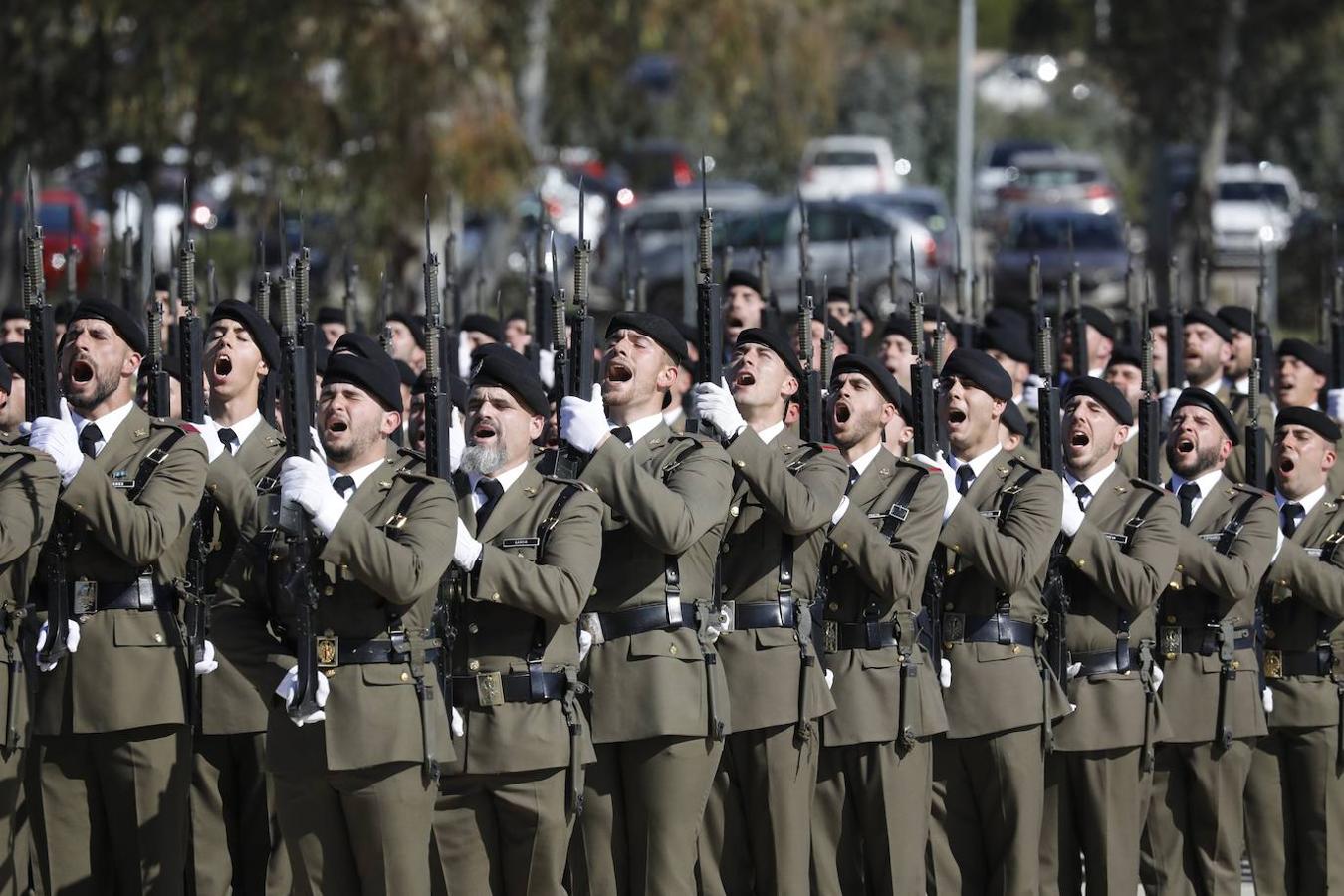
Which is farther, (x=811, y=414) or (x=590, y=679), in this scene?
(x=811, y=414)

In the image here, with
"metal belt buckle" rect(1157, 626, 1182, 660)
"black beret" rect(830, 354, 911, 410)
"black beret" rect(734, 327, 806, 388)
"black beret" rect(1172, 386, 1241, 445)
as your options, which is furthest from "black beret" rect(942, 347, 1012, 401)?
"metal belt buckle" rect(1157, 626, 1182, 660)

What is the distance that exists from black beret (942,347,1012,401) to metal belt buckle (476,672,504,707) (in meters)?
1.96

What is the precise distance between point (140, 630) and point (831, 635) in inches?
79.0

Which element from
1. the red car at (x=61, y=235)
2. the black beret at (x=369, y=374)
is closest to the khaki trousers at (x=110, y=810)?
the black beret at (x=369, y=374)

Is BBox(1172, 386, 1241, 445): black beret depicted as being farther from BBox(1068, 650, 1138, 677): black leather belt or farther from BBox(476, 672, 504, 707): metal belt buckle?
BBox(476, 672, 504, 707): metal belt buckle

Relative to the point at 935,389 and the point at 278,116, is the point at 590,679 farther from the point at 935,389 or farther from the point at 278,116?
the point at 278,116

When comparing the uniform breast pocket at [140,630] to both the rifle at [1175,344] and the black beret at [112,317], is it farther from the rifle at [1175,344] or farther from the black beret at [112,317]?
the rifle at [1175,344]

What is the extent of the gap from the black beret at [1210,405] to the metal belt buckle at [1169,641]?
0.66m

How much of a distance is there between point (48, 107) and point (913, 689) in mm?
14016

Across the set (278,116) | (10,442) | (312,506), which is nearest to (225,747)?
(10,442)

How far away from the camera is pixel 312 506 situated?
19.0ft

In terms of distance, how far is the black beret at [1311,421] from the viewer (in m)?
8.03

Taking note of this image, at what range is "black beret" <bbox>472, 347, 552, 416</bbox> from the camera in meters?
6.33

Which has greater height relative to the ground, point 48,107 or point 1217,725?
point 48,107
